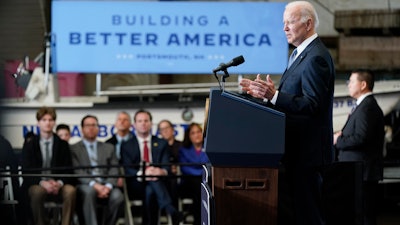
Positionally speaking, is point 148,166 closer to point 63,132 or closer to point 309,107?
point 63,132

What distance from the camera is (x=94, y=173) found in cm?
714

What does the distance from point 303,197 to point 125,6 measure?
16.0 feet

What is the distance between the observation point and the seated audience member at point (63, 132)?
752 centimetres

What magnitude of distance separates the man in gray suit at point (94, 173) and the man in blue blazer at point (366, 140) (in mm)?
2206

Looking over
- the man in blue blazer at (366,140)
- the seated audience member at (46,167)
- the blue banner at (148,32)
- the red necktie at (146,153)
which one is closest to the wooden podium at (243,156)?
the man in blue blazer at (366,140)

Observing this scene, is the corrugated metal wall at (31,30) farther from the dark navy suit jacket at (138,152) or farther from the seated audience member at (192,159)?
the seated audience member at (192,159)

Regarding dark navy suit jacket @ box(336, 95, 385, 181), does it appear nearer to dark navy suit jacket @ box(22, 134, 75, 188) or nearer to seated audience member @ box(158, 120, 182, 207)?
seated audience member @ box(158, 120, 182, 207)

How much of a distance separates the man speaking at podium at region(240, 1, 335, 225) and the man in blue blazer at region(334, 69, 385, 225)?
5.77 ft

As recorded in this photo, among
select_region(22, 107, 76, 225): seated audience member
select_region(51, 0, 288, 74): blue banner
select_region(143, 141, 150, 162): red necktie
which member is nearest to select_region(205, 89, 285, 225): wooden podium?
select_region(22, 107, 76, 225): seated audience member

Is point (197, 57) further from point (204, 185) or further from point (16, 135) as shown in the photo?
point (204, 185)

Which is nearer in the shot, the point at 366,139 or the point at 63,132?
the point at 366,139

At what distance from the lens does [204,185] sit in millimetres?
3637

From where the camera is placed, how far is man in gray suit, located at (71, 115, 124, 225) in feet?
22.4

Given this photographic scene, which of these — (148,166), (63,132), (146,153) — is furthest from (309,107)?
(63,132)
